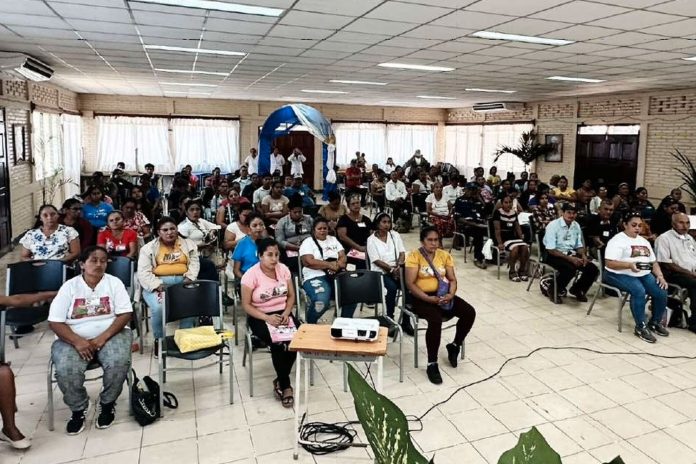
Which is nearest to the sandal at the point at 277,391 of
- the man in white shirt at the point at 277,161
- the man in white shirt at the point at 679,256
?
the man in white shirt at the point at 679,256

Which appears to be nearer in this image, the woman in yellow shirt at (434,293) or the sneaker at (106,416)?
the sneaker at (106,416)

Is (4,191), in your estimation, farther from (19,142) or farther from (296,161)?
(296,161)

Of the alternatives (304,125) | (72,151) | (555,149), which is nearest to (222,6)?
(304,125)

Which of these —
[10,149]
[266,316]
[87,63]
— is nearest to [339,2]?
[266,316]

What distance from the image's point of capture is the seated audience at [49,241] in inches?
194

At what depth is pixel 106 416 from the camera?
11.0ft

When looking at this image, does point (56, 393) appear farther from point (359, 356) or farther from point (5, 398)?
point (359, 356)

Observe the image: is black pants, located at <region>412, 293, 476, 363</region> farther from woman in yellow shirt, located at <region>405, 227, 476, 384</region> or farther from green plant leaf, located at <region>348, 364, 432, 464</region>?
green plant leaf, located at <region>348, 364, 432, 464</region>

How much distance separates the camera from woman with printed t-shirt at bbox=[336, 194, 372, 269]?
5801 mm

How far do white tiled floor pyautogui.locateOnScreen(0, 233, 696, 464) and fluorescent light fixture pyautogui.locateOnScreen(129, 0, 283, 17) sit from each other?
283 cm

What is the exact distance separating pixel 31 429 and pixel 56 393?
1.57 feet

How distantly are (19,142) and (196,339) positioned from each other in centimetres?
698

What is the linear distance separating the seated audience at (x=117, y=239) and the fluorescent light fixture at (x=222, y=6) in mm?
2088

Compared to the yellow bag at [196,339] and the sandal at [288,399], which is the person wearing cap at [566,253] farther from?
the yellow bag at [196,339]
